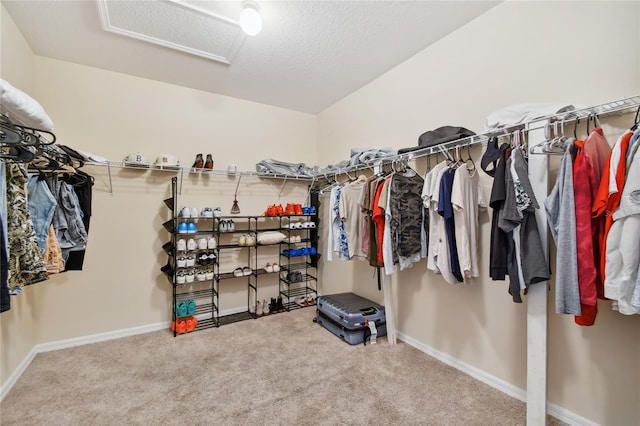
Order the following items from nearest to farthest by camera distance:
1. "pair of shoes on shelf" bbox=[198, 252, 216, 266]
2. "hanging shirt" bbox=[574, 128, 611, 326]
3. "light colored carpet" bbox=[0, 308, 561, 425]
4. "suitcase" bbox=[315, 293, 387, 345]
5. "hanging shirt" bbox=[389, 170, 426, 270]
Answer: "hanging shirt" bbox=[574, 128, 611, 326] < "light colored carpet" bbox=[0, 308, 561, 425] < "hanging shirt" bbox=[389, 170, 426, 270] < "suitcase" bbox=[315, 293, 387, 345] < "pair of shoes on shelf" bbox=[198, 252, 216, 266]

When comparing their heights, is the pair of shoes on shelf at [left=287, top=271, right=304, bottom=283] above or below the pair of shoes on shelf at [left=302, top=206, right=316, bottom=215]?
below

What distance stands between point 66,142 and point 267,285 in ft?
8.92

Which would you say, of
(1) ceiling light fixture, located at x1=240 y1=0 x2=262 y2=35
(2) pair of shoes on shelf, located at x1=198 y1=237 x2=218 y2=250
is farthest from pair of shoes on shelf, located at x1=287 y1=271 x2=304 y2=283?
(1) ceiling light fixture, located at x1=240 y1=0 x2=262 y2=35

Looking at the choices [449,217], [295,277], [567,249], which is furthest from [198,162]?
[567,249]

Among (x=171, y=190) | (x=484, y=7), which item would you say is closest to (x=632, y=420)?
(x=484, y=7)

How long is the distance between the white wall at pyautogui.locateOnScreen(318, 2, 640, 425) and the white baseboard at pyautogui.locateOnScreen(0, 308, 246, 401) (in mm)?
2537

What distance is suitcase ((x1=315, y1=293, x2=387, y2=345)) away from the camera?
8.97 feet

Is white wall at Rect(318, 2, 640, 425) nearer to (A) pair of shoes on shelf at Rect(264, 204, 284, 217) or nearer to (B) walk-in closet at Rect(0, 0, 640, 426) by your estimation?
(B) walk-in closet at Rect(0, 0, 640, 426)

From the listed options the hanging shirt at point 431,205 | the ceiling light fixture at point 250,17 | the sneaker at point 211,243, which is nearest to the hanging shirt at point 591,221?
the hanging shirt at point 431,205

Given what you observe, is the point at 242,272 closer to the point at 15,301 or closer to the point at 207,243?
the point at 207,243

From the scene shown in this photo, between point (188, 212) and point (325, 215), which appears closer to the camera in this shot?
point (188, 212)

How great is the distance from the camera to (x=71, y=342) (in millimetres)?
2797

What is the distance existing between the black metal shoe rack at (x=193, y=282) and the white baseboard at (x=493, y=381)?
7.22ft

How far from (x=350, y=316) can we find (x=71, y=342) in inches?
110
